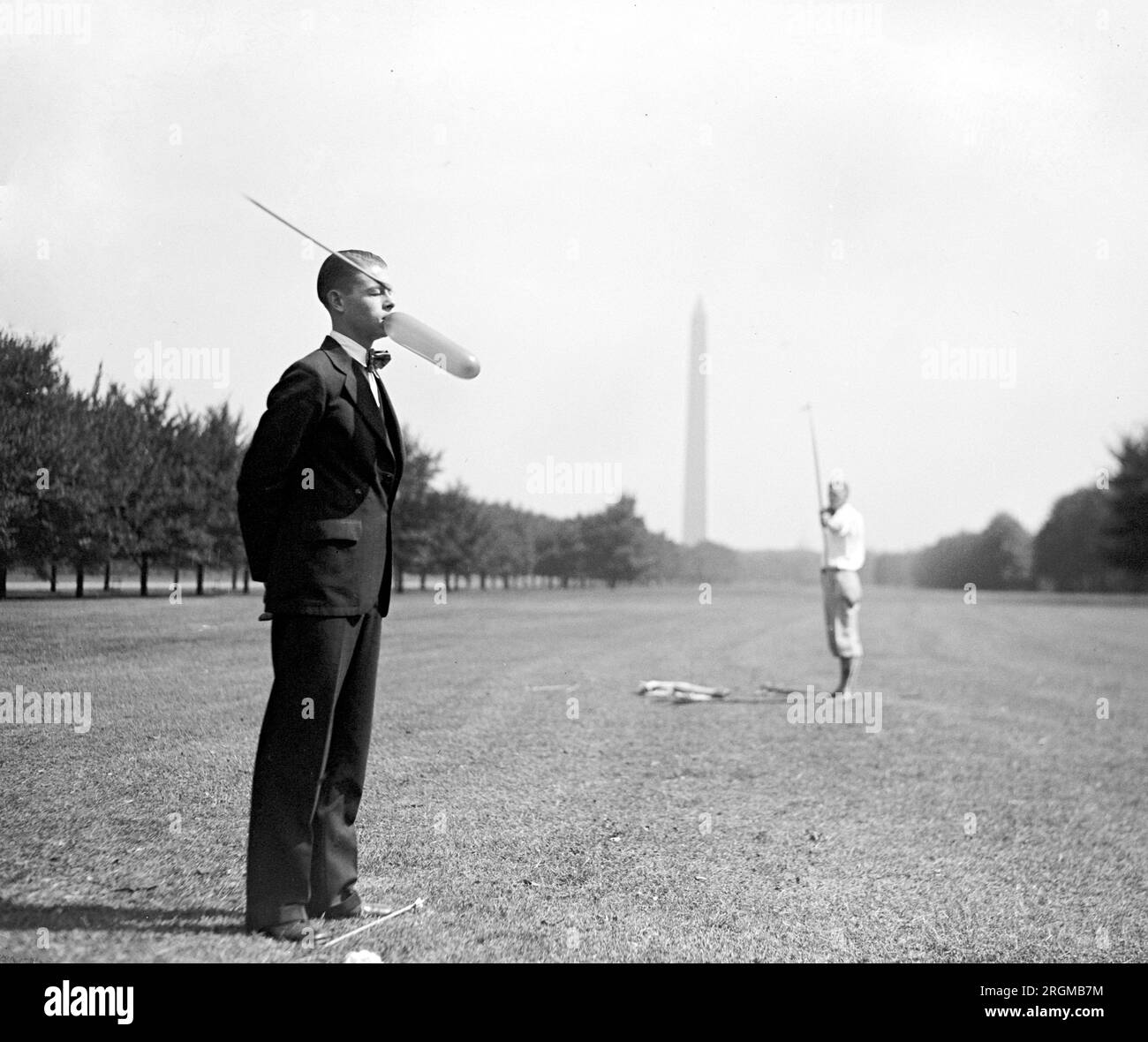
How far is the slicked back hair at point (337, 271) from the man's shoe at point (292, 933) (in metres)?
2.55

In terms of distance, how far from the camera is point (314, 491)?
3924mm

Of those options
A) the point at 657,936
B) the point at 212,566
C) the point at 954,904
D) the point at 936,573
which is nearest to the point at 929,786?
the point at 954,904

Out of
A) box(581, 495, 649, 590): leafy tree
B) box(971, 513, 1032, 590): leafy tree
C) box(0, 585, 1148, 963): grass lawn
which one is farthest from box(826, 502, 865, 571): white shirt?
box(971, 513, 1032, 590): leafy tree

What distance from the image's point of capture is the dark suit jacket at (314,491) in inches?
149

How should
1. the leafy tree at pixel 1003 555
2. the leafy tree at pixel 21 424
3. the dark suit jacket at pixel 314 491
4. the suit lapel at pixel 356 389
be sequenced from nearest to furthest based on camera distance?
the dark suit jacket at pixel 314 491
the suit lapel at pixel 356 389
the leafy tree at pixel 21 424
the leafy tree at pixel 1003 555

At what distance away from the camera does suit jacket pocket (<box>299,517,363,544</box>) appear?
3891 millimetres

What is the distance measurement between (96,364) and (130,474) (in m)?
0.71

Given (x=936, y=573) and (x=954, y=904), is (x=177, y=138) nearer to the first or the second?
(x=954, y=904)

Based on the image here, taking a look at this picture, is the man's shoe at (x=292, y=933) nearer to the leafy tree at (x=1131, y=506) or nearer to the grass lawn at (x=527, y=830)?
the grass lawn at (x=527, y=830)

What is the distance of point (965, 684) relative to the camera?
17.0 m

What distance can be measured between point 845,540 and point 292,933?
9703mm

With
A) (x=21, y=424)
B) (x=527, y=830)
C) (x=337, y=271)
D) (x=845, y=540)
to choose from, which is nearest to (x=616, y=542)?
(x=845, y=540)

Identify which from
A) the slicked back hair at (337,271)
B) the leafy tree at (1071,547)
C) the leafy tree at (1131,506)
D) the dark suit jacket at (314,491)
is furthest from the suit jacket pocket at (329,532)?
the leafy tree at (1071,547)
